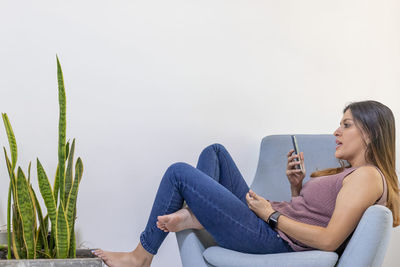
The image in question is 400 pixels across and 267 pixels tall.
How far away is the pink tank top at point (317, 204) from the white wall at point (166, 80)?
845 mm

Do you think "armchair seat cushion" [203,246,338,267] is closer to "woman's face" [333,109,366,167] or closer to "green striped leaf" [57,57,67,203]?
"woman's face" [333,109,366,167]

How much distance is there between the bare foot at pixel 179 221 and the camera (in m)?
1.61

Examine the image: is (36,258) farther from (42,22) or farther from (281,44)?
(281,44)

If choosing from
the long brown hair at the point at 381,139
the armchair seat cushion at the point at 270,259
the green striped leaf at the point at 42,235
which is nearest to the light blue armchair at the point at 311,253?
the armchair seat cushion at the point at 270,259

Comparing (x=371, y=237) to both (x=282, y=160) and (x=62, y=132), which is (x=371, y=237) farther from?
(x=62, y=132)

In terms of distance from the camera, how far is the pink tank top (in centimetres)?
165

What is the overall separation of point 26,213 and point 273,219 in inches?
35.7

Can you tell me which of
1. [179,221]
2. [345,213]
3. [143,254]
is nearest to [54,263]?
[143,254]

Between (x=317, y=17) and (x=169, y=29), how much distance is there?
0.95 meters

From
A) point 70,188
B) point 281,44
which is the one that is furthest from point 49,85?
point 281,44

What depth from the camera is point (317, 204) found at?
169cm

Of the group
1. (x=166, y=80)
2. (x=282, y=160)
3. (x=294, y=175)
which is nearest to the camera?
(x=294, y=175)

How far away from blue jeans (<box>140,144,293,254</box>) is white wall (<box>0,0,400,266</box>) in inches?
27.2

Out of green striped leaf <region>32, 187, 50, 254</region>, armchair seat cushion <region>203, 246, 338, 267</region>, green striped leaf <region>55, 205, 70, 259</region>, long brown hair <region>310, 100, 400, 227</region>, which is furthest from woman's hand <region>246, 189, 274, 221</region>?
green striped leaf <region>32, 187, 50, 254</region>
